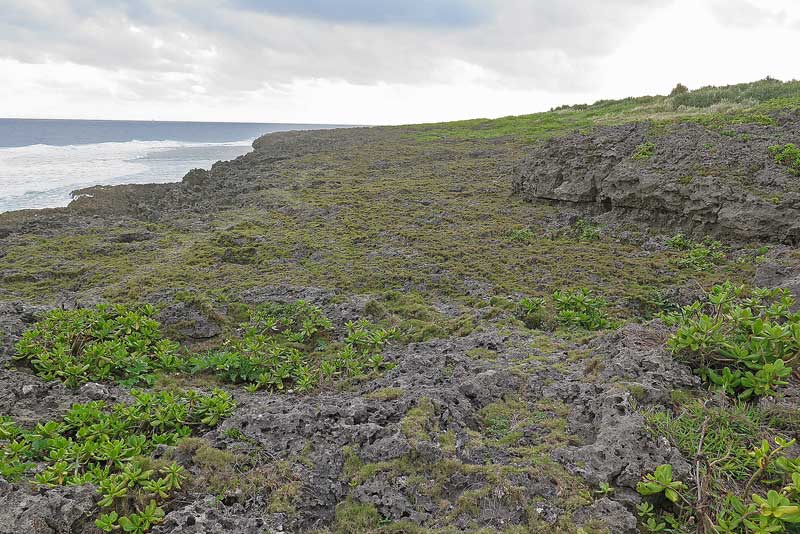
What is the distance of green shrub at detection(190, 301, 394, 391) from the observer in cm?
575

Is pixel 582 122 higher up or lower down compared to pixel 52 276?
higher up

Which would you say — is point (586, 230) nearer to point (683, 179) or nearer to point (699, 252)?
point (683, 179)

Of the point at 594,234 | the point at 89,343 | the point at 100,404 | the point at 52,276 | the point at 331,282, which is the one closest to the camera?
the point at 100,404

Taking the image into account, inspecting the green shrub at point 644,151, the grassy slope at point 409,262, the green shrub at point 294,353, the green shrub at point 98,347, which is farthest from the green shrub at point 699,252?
the green shrub at point 98,347

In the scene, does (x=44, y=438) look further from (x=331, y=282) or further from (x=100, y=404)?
(x=331, y=282)

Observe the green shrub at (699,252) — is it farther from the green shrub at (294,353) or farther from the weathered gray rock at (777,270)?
the green shrub at (294,353)

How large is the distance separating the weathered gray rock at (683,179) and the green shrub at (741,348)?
222 inches

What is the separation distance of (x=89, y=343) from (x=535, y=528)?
19.5ft

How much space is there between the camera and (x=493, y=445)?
3945mm

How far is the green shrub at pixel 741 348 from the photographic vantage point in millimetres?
3766

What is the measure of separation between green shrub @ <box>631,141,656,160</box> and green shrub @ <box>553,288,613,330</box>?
608 cm

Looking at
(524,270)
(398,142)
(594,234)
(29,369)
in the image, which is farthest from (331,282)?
(398,142)

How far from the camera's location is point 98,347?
5.96 metres

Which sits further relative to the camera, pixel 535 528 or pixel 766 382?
pixel 766 382
